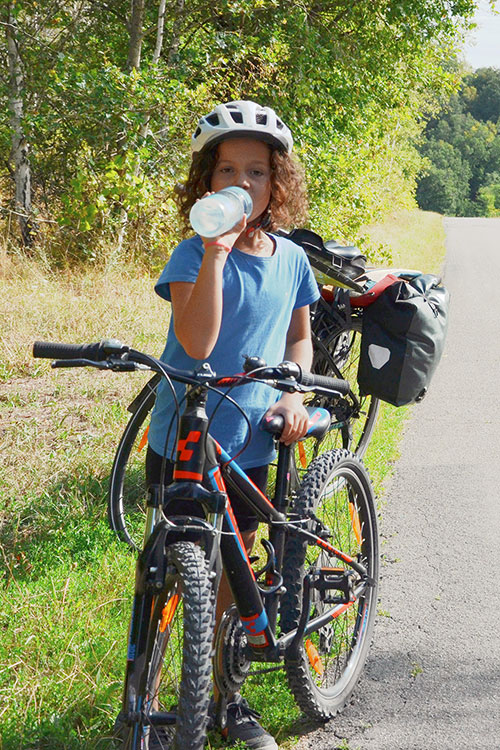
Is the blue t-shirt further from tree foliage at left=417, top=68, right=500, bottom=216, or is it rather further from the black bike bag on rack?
tree foliage at left=417, top=68, right=500, bottom=216

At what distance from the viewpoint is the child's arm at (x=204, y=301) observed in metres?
2.02

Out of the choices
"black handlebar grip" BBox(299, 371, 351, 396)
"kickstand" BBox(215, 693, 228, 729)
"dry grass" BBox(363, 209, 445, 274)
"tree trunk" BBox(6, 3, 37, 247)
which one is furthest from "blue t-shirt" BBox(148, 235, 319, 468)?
"dry grass" BBox(363, 209, 445, 274)

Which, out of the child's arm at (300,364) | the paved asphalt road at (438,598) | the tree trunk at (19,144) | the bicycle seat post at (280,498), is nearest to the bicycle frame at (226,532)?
the bicycle seat post at (280,498)

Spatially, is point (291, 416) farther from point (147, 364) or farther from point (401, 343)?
point (401, 343)

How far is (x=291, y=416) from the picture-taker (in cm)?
250

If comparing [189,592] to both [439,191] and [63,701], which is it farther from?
[439,191]

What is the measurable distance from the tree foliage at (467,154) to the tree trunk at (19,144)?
285ft

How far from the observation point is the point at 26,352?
264 inches

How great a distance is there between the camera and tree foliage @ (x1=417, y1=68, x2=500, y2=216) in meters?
99.6

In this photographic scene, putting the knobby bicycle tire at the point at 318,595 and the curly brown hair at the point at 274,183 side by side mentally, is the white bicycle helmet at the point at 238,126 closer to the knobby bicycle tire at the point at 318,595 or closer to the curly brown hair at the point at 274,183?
the curly brown hair at the point at 274,183

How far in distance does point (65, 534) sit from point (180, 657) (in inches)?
84.4

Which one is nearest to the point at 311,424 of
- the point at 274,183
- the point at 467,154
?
the point at 274,183

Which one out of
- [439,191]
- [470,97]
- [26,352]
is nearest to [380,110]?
[26,352]

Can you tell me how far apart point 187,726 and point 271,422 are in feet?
2.91
